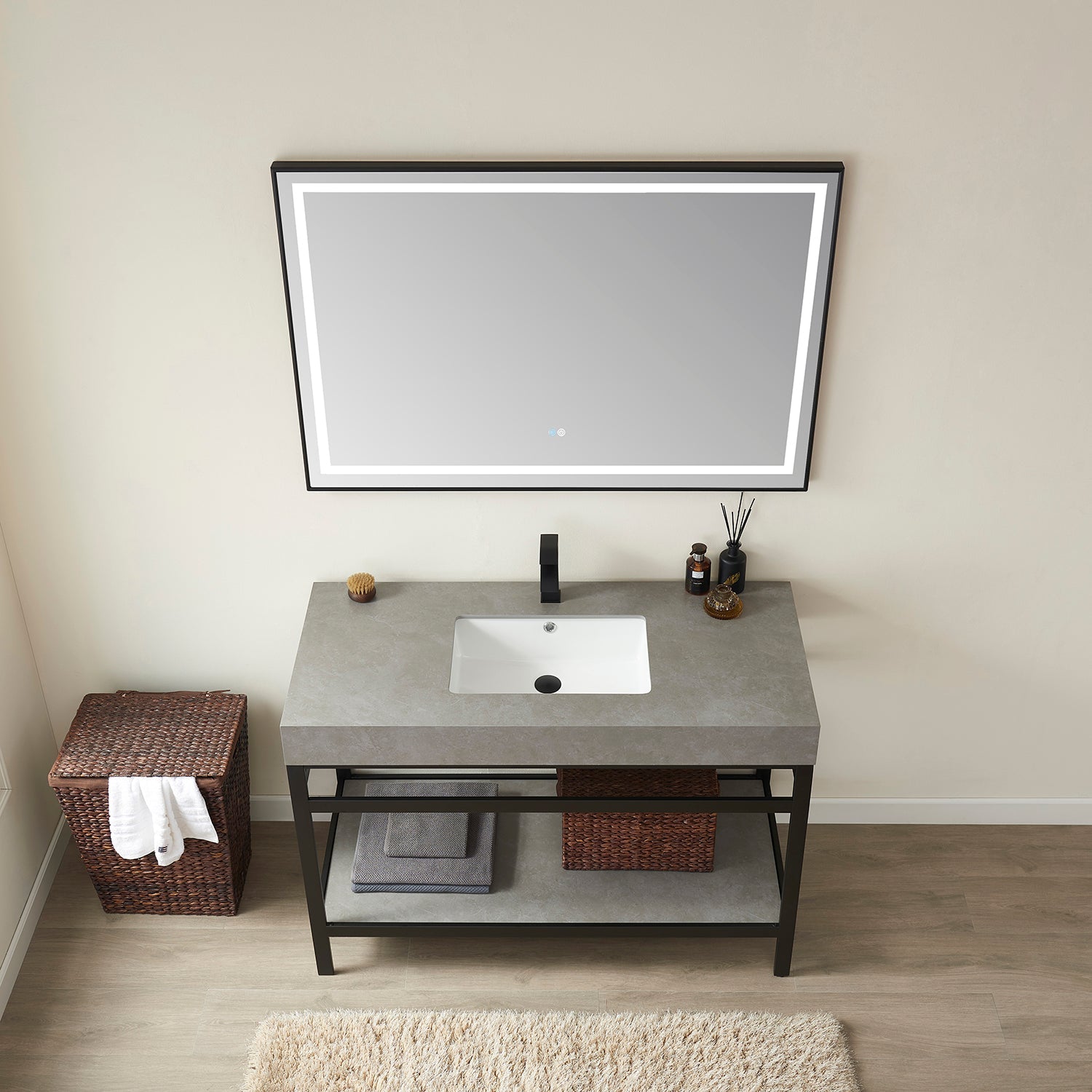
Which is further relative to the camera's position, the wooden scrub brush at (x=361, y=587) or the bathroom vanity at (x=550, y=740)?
the wooden scrub brush at (x=361, y=587)

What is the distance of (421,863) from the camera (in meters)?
2.59

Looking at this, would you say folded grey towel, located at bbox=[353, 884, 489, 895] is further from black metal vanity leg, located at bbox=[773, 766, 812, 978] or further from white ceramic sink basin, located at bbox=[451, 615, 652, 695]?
black metal vanity leg, located at bbox=[773, 766, 812, 978]

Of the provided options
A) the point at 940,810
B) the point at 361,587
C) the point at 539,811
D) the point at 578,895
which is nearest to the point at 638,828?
the point at 578,895

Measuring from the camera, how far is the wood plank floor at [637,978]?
7.96 feet

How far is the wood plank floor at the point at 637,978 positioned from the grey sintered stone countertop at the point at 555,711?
0.74 metres

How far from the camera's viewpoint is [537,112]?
6.79ft

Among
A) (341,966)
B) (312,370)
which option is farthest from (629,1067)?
(312,370)

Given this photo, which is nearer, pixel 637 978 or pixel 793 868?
pixel 793 868

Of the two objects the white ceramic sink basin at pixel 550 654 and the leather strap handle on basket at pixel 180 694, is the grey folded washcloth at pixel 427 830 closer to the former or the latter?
the white ceramic sink basin at pixel 550 654

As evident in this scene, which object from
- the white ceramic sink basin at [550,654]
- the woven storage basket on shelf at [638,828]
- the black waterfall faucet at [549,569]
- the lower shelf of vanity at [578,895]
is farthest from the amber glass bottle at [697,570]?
the lower shelf of vanity at [578,895]

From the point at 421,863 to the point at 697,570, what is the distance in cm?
101

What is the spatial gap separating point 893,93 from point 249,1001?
2.53 m

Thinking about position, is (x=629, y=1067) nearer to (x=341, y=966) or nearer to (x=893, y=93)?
(x=341, y=966)

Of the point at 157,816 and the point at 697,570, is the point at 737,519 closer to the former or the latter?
the point at 697,570
